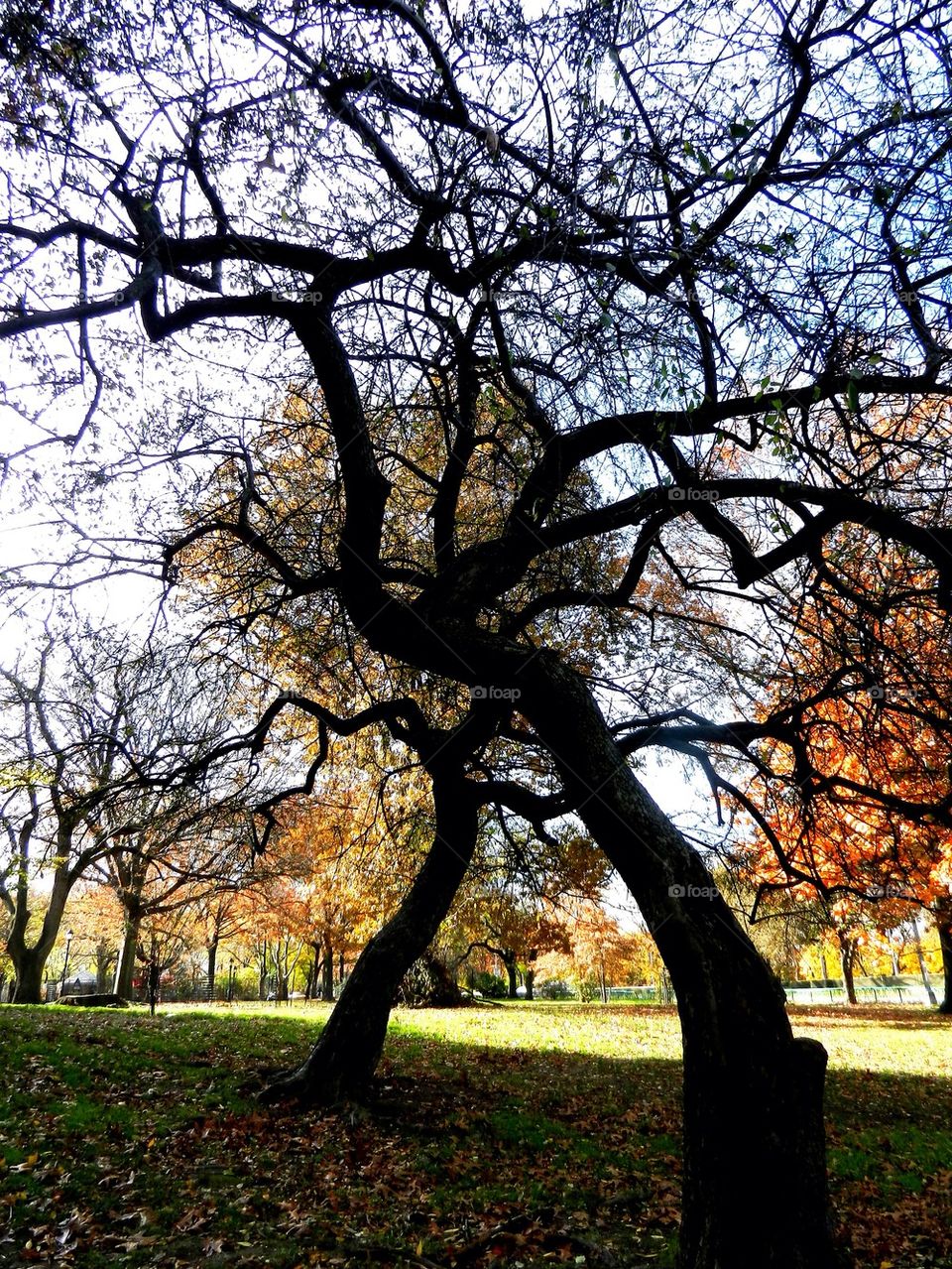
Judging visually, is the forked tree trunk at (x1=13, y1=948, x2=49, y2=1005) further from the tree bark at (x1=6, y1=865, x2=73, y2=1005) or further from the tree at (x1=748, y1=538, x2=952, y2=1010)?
the tree at (x1=748, y1=538, x2=952, y2=1010)

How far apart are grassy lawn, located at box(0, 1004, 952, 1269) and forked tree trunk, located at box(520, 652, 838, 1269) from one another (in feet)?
3.24

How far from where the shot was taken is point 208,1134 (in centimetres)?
654

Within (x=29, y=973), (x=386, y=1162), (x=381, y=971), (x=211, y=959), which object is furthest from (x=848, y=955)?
(x=211, y=959)

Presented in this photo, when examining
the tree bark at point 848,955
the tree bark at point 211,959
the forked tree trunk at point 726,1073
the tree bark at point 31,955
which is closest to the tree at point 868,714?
the forked tree trunk at point 726,1073

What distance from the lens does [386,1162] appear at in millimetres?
6301

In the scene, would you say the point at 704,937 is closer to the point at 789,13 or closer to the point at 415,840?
the point at 789,13

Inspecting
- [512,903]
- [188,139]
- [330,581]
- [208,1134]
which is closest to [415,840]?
[512,903]

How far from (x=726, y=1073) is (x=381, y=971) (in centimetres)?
524

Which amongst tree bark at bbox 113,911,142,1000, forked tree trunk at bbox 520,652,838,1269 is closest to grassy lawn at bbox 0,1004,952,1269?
forked tree trunk at bbox 520,652,838,1269

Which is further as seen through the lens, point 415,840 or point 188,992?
point 188,992

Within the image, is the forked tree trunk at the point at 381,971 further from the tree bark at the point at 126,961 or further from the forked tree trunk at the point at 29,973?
the forked tree trunk at the point at 29,973

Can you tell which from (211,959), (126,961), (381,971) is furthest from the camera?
(211,959)

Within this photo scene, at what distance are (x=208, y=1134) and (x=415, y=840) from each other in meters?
5.86

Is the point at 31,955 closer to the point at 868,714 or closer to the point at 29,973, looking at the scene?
the point at 29,973
